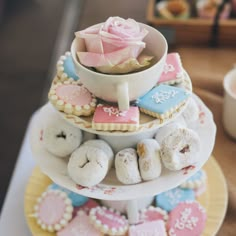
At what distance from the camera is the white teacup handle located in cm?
58

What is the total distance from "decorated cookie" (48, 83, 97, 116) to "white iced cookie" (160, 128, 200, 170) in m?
0.11

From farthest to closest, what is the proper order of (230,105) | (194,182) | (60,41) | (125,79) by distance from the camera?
(60,41), (230,105), (194,182), (125,79)

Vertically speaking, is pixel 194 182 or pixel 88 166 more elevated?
pixel 88 166

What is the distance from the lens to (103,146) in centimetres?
67

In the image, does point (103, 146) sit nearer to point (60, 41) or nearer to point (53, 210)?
point (53, 210)

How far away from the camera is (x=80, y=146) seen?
0.68m

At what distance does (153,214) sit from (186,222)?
0.06 m

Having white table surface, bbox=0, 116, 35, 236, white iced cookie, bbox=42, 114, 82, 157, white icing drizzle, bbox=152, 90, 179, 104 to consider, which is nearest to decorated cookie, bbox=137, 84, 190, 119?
white icing drizzle, bbox=152, 90, 179, 104

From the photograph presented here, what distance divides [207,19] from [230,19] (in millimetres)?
73

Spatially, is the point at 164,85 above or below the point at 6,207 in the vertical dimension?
above

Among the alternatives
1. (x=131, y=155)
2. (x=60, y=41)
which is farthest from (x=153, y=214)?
(x=60, y=41)

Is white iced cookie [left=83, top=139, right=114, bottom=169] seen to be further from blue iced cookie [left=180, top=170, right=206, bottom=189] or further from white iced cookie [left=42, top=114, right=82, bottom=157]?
blue iced cookie [left=180, top=170, right=206, bottom=189]

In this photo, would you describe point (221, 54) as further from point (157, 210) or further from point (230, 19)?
point (157, 210)

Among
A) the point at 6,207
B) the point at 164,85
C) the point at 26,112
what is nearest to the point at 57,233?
the point at 6,207
